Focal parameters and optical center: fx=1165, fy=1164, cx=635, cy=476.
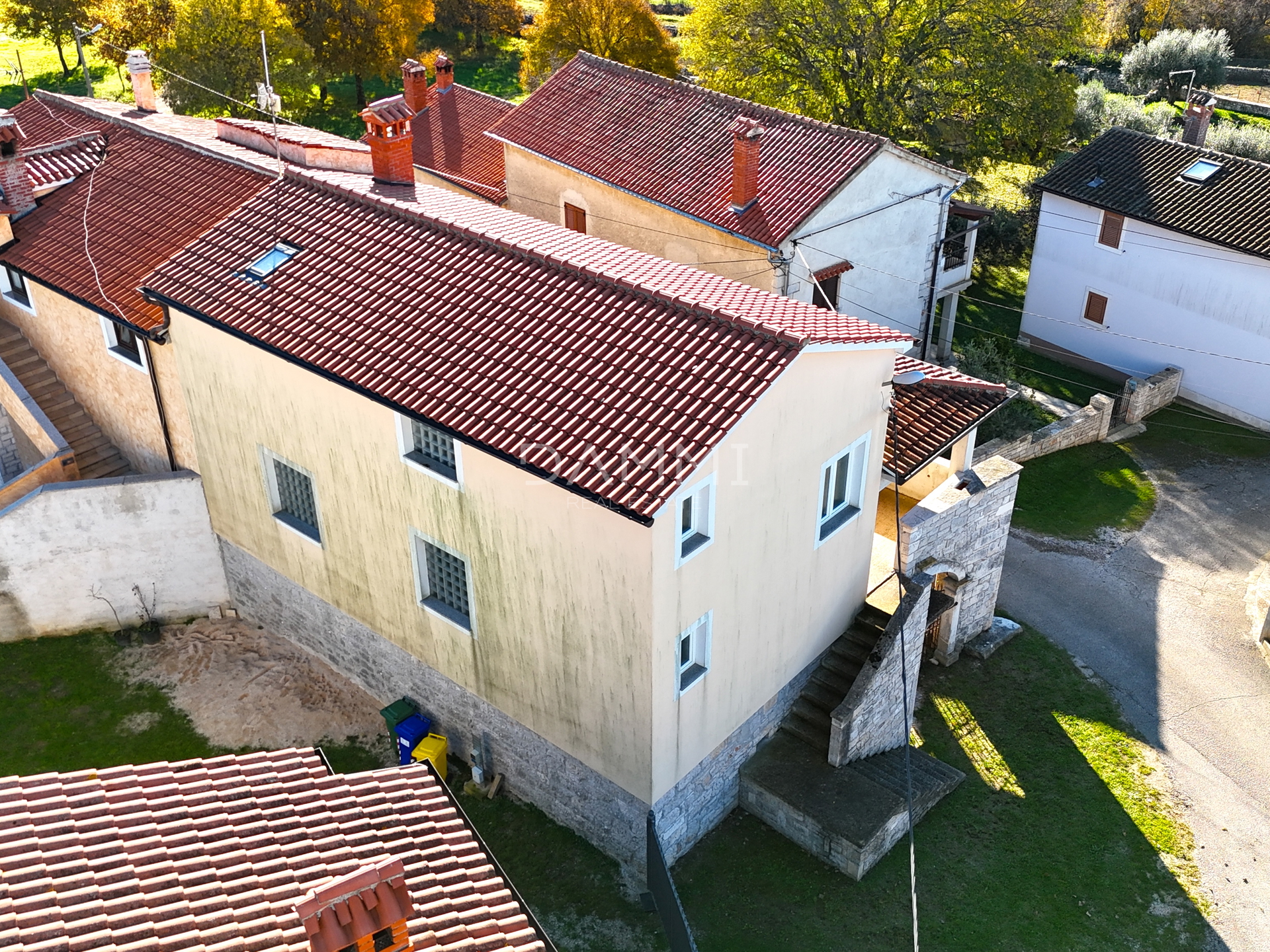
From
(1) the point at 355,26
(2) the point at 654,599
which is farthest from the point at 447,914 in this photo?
(1) the point at 355,26

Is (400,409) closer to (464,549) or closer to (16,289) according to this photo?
(464,549)

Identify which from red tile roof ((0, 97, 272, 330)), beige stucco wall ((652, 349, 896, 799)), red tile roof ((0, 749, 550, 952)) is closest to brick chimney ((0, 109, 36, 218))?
red tile roof ((0, 97, 272, 330))

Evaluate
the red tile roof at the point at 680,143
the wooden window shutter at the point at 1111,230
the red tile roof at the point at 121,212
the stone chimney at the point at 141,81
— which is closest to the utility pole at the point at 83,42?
the stone chimney at the point at 141,81

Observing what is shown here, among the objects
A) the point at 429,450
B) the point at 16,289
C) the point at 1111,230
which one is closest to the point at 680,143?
the point at 1111,230

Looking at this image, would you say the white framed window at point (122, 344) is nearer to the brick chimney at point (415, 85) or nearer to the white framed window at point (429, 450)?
the white framed window at point (429, 450)

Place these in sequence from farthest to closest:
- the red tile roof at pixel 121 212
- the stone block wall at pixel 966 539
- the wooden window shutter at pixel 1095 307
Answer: the wooden window shutter at pixel 1095 307 → the red tile roof at pixel 121 212 → the stone block wall at pixel 966 539

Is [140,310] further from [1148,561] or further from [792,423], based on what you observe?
[1148,561]
